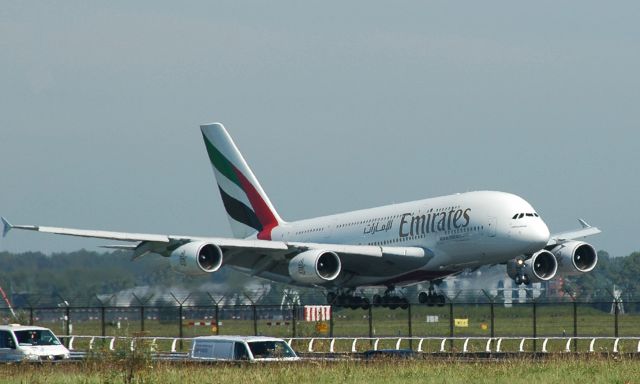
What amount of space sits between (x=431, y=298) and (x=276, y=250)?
263 inches

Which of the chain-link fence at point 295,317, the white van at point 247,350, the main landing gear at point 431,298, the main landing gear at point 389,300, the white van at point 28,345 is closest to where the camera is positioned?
the white van at point 247,350

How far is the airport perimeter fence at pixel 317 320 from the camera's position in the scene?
58.7 metres

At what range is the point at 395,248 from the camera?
55.6m

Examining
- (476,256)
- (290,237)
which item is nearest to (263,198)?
(290,237)

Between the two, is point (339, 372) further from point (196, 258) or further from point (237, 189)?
point (237, 189)

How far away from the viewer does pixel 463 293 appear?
59312 mm

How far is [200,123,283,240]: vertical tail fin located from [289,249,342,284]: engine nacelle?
9.03 meters

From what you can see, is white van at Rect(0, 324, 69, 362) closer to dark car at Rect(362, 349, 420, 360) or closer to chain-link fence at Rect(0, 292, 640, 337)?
dark car at Rect(362, 349, 420, 360)

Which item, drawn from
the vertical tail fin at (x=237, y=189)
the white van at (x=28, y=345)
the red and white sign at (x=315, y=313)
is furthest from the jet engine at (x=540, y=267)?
the white van at (x=28, y=345)

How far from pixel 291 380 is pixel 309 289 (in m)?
33.6

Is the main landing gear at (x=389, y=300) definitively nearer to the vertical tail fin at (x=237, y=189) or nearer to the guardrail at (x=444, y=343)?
the guardrail at (x=444, y=343)

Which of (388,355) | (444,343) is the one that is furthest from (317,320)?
(388,355)

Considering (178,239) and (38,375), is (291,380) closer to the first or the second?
(38,375)

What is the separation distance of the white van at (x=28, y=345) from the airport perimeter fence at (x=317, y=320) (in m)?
12.1
